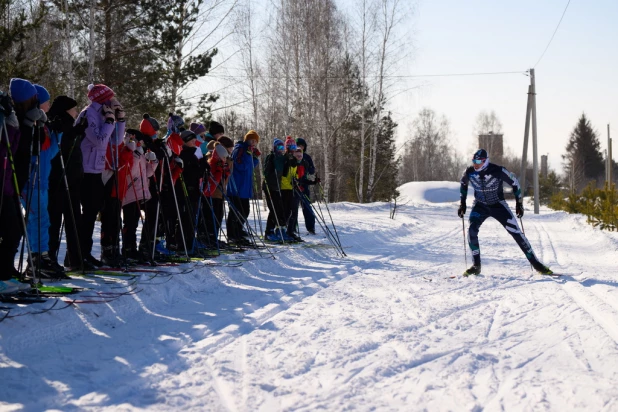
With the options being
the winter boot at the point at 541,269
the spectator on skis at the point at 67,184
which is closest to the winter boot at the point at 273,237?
the winter boot at the point at 541,269

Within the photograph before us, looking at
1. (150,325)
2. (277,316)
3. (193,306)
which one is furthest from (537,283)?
(150,325)

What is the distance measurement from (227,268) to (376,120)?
20694 mm

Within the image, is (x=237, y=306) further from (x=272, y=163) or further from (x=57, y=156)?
(x=272, y=163)

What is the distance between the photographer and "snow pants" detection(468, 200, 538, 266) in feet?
27.2

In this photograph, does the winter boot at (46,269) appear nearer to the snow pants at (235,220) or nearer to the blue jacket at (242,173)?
the snow pants at (235,220)

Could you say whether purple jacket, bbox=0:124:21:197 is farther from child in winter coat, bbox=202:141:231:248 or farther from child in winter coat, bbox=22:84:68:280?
child in winter coat, bbox=202:141:231:248

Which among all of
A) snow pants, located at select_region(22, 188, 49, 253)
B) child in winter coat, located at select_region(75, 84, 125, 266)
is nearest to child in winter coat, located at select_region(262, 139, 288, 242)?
child in winter coat, located at select_region(75, 84, 125, 266)

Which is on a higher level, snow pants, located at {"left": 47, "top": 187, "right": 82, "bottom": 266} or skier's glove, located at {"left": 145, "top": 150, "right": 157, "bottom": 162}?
skier's glove, located at {"left": 145, "top": 150, "right": 157, "bottom": 162}

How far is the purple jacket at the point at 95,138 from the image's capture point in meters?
6.28

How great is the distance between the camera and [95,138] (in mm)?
6301

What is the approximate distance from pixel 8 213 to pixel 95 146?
1.81 meters

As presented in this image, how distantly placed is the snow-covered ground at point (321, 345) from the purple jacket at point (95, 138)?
1.42 m

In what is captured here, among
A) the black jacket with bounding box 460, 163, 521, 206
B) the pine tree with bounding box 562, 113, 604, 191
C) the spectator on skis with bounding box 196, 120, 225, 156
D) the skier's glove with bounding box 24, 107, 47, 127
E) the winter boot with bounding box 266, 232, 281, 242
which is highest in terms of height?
the pine tree with bounding box 562, 113, 604, 191

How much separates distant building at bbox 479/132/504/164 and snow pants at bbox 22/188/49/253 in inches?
2602
